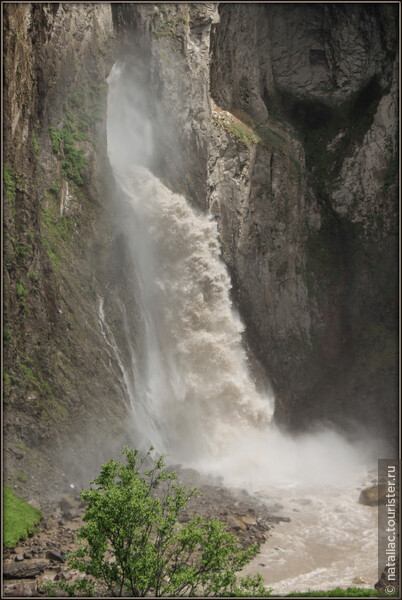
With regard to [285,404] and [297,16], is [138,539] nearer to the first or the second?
[285,404]

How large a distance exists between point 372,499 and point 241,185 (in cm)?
1828

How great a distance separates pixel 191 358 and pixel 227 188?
10586 mm

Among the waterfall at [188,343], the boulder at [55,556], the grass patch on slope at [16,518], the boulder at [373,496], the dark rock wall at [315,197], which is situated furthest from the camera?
the dark rock wall at [315,197]

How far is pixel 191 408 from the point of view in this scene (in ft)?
84.7

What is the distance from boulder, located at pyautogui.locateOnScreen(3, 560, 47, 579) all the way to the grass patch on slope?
0.82m

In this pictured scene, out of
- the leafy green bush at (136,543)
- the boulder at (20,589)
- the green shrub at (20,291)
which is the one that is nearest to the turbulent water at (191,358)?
the green shrub at (20,291)

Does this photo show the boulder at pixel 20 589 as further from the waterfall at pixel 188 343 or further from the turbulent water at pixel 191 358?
the waterfall at pixel 188 343

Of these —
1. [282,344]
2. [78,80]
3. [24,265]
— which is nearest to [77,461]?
[24,265]

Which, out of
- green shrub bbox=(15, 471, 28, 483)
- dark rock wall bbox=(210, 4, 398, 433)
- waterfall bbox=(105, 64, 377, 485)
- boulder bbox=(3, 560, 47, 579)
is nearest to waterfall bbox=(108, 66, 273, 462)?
waterfall bbox=(105, 64, 377, 485)

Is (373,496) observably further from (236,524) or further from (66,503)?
(66,503)

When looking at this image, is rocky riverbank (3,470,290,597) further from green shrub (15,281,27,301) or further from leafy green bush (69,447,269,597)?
green shrub (15,281,27,301)

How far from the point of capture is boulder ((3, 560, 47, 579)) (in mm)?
12875

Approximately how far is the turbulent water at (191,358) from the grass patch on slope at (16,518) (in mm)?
6905

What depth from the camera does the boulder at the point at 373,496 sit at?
2145cm
